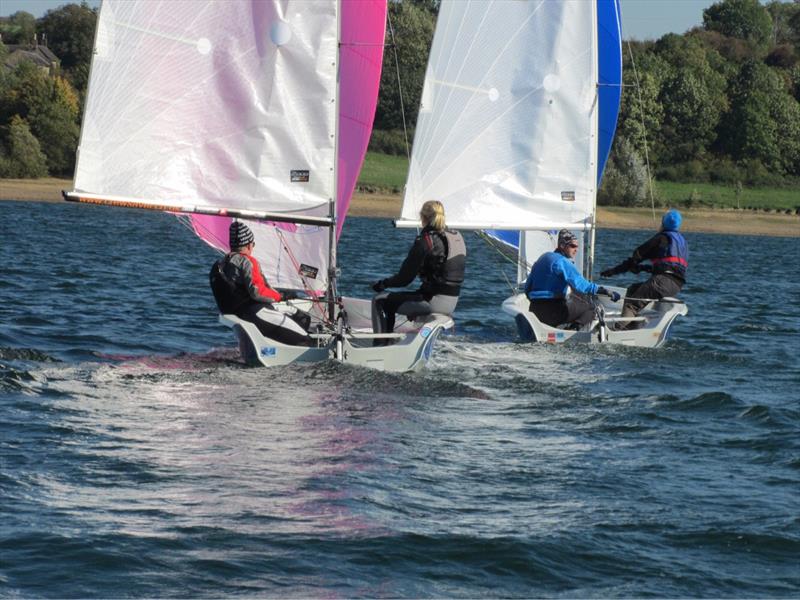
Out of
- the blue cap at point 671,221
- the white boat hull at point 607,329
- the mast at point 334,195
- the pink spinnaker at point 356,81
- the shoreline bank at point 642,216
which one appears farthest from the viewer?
the shoreline bank at point 642,216

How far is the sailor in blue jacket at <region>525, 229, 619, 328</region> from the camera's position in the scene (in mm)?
15789

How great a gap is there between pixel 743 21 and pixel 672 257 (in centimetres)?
10182

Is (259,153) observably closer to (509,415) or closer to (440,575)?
(509,415)

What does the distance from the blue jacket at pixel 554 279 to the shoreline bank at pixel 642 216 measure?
4457cm

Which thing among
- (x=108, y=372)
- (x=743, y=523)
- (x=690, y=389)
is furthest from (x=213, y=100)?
(x=743, y=523)

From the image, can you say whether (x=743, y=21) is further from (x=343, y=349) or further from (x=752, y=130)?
(x=343, y=349)

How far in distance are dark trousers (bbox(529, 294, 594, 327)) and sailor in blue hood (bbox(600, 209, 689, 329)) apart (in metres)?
1.08

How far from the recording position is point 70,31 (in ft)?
324

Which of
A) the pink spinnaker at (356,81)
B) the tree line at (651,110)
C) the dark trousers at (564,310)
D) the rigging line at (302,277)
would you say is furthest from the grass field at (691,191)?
the pink spinnaker at (356,81)

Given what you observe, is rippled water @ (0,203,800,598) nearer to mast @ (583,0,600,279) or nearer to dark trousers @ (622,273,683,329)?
dark trousers @ (622,273,683,329)

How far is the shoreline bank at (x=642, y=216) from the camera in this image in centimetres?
6022

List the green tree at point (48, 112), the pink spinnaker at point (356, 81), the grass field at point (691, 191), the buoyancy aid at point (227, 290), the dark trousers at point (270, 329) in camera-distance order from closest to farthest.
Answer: the buoyancy aid at point (227, 290) < the dark trousers at point (270, 329) < the pink spinnaker at point (356, 81) < the green tree at point (48, 112) < the grass field at point (691, 191)

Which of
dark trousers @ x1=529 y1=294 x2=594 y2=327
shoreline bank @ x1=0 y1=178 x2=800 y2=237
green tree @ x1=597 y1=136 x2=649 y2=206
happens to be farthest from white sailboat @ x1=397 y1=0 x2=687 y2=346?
green tree @ x1=597 y1=136 x2=649 y2=206

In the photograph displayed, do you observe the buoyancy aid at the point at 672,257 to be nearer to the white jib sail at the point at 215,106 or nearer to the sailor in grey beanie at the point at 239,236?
the white jib sail at the point at 215,106
